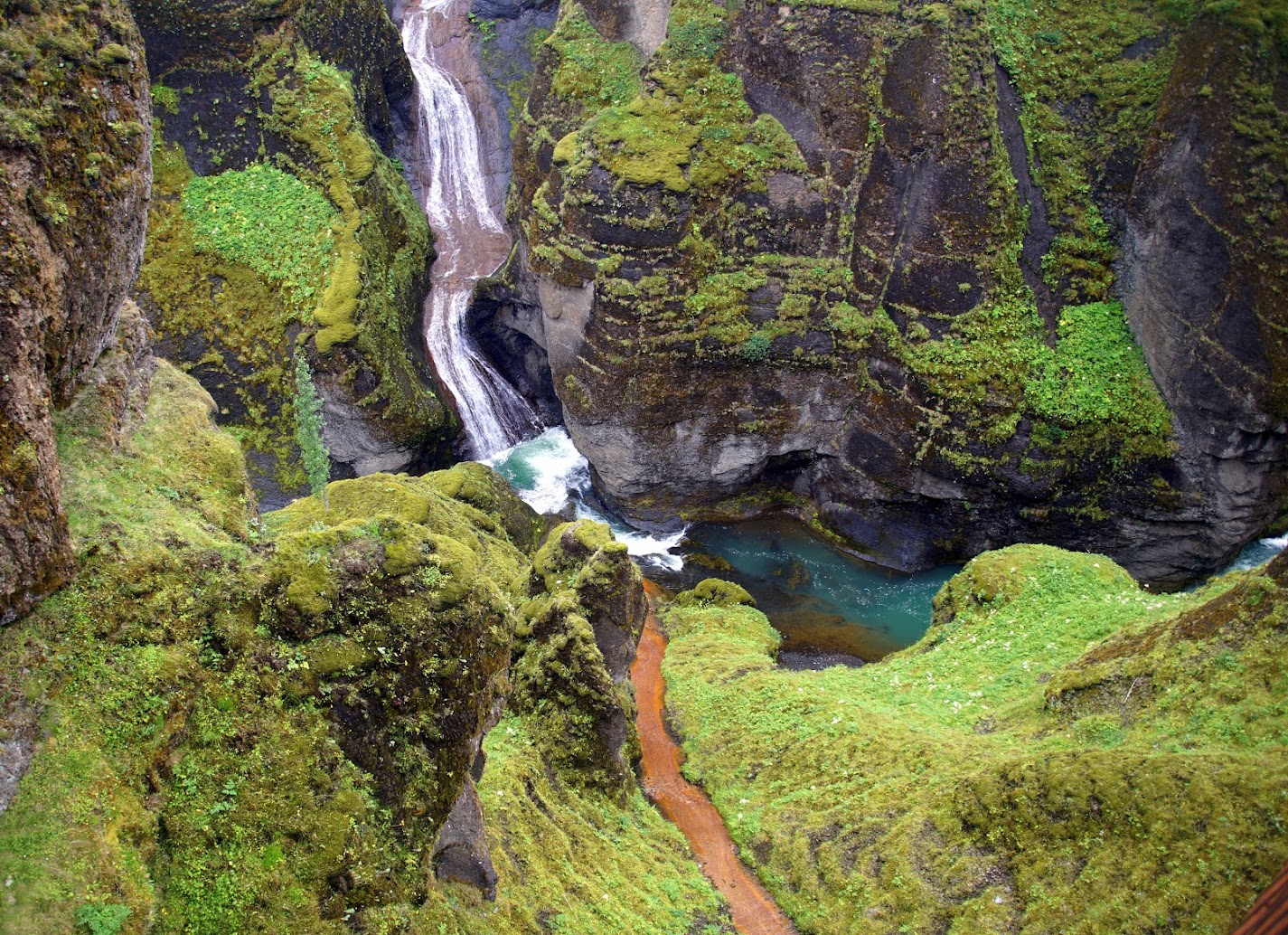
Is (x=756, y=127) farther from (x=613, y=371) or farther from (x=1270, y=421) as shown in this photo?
(x=1270, y=421)

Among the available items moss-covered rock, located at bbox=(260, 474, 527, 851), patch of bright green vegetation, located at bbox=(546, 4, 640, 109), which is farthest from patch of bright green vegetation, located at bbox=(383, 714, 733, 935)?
patch of bright green vegetation, located at bbox=(546, 4, 640, 109)

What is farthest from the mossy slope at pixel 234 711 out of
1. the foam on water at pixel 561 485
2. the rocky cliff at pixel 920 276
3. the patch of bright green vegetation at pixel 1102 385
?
the patch of bright green vegetation at pixel 1102 385

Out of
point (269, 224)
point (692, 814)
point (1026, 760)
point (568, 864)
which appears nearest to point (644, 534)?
point (692, 814)

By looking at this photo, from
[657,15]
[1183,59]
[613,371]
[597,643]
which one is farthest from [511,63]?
[597,643]

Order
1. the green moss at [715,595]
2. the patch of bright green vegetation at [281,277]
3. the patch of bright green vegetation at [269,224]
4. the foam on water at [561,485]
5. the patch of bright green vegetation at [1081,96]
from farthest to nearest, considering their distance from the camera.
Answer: the foam on water at [561,485], the patch of bright green vegetation at [269,224], the patch of bright green vegetation at [281,277], the patch of bright green vegetation at [1081,96], the green moss at [715,595]

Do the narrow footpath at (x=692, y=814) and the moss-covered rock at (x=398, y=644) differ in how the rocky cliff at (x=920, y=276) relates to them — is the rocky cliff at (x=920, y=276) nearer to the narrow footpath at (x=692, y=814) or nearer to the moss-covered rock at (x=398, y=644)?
the narrow footpath at (x=692, y=814)
